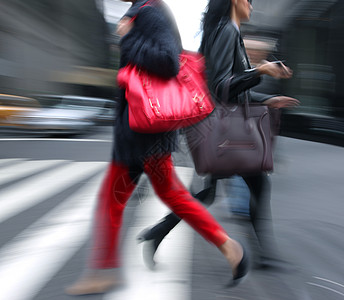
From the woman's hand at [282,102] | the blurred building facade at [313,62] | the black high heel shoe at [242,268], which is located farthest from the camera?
the blurred building facade at [313,62]

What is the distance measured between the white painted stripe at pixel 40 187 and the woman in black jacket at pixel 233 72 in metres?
2.27

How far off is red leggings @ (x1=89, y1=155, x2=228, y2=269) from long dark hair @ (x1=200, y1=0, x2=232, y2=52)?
0.71 metres

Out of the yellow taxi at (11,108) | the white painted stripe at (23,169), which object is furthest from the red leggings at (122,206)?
the yellow taxi at (11,108)

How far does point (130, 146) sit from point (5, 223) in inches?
88.3

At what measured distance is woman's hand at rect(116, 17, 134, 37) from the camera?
2203 millimetres

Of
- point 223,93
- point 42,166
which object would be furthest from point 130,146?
point 42,166

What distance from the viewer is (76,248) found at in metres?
3.53

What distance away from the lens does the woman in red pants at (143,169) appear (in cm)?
222

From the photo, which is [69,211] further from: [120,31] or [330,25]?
[330,25]

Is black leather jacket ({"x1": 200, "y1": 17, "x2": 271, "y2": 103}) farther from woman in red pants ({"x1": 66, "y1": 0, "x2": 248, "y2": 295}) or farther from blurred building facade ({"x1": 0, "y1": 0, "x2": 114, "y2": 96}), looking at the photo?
blurred building facade ({"x1": 0, "y1": 0, "x2": 114, "y2": 96})

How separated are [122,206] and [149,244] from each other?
18.3 inches

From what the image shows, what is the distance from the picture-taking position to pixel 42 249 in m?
3.49

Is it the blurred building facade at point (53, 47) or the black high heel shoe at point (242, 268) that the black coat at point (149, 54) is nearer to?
the black high heel shoe at point (242, 268)

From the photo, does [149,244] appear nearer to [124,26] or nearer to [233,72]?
[233,72]
